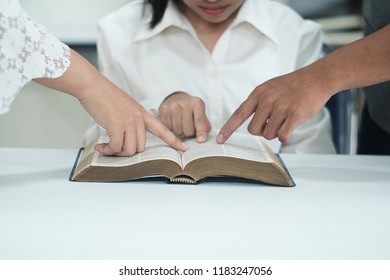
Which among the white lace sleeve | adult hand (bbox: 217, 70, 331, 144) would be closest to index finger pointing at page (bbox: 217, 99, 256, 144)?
adult hand (bbox: 217, 70, 331, 144)

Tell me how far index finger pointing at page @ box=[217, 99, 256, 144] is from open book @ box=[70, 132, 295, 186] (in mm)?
54

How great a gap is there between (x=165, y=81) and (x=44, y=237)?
820 mm

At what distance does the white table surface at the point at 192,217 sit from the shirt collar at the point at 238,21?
1.69ft

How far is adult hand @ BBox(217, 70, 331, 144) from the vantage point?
3.87 feet

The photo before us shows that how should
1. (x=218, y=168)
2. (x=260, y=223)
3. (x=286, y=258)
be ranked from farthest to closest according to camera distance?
1. (x=218, y=168)
2. (x=260, y=223)
3. (x=286, y=258)

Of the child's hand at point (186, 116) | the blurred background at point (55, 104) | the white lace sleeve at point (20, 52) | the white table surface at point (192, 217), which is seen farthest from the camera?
the blurred background at point (55, 104)

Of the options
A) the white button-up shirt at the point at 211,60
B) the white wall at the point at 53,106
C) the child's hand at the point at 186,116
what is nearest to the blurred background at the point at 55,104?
the white wall at the point at 53,106

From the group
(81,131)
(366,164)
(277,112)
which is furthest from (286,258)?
(81,131)

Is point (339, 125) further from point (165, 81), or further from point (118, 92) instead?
point (118, 92)

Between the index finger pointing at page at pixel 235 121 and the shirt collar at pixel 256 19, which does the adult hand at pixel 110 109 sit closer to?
the index finger pointing at page at pixel 235 121

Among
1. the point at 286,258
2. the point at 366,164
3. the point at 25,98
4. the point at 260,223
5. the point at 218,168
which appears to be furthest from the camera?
the point at 25,98

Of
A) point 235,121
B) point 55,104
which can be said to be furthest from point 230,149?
point 55,104

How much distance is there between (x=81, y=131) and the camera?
8.77ft

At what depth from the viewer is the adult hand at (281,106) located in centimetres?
118
